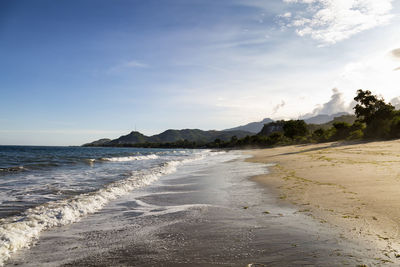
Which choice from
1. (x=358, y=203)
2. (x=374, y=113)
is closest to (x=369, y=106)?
(x=374, y=113)

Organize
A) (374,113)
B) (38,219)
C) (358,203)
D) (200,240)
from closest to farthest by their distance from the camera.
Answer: (200,240)
(38,219)
(358,203)
(374,113)

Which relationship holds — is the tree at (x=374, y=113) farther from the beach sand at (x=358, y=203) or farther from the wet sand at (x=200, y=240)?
the wet sand at (x=200, y=240)

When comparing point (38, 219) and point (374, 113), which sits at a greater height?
point (374, 113)

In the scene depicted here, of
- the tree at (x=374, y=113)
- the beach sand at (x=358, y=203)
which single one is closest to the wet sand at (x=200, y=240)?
the beach sand at (x=358, y=203)

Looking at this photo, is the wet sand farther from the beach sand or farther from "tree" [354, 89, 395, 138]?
"tree" [354, 89, 395, 138]

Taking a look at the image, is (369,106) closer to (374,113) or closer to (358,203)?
(374,113)

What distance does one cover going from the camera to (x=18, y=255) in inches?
203

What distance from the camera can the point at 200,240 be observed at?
18.2 feet

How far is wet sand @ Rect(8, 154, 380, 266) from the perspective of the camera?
452 centimetres

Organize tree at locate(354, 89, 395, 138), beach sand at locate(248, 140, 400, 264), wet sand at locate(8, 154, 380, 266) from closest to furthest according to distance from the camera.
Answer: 1. wet sand at locate(8, 154, 380, 266)
2. beach sand at locate(248, 140, 400, 264)
3. tree at locate(354, 89, 395, 138)

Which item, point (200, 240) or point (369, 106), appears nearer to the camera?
point (200, 240)

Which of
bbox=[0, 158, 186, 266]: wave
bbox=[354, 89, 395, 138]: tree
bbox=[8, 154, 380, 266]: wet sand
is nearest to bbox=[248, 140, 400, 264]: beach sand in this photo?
bbox=[8, 154, 380, 266]: wet sand

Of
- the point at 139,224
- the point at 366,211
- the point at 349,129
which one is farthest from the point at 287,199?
the point at 349,129

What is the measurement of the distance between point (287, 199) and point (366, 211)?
108 inches
